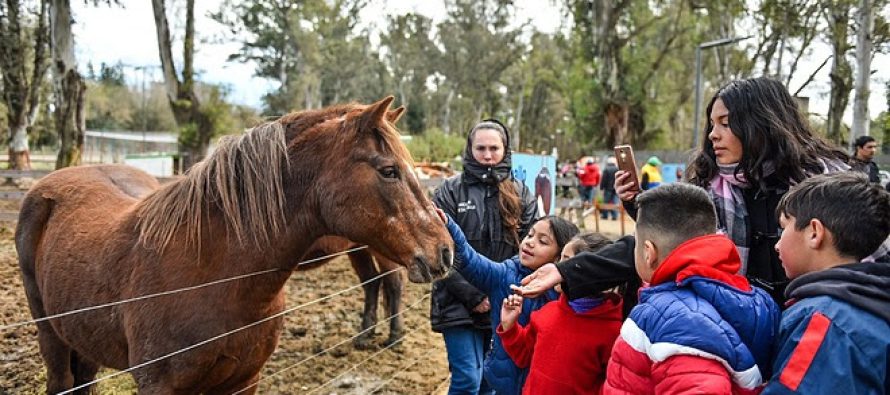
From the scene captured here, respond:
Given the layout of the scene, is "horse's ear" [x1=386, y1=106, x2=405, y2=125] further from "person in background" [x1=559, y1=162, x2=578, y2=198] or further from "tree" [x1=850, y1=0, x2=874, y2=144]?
"tree" [x1=850, y1=0, x2=874, y2=144]

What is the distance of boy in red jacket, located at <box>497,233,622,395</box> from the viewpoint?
2020 millimetres

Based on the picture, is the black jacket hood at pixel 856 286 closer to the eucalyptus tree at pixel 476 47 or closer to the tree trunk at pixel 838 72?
the tree trunk at pixel 838 72

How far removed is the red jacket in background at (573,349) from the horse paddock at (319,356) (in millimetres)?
1911

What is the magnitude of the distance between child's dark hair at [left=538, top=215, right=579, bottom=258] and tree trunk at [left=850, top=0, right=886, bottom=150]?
13.7 m

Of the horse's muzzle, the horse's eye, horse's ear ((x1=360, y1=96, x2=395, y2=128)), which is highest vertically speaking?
horse's ear ((x1=360, y1=96, x2=395, y2=128))

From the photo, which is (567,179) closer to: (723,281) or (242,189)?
(242,189)

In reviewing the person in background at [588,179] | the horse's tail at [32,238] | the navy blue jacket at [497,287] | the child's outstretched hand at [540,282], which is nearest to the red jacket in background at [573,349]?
the child's outstretched hand at [540,282]

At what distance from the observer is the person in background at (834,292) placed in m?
1.20

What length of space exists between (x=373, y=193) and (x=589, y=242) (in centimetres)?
84

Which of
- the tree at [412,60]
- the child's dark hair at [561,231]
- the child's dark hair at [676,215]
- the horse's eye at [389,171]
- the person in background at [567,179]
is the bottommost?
the person in background at [567,179]

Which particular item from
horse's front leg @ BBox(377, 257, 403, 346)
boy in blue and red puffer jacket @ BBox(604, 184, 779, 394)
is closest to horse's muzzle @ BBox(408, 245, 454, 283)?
boy in blue and red puffer jacket @ BBox(604, 184, 779, 394)

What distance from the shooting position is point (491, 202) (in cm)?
309

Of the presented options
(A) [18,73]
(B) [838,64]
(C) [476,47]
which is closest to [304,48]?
(C) [476,47]

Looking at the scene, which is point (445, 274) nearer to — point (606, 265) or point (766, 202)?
point (606, 265)
